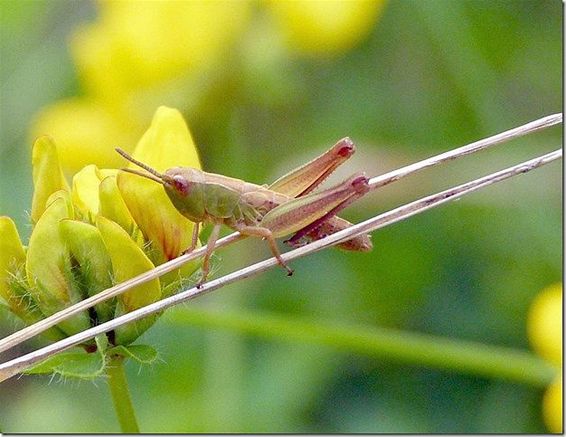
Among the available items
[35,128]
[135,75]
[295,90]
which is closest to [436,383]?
[295,90]

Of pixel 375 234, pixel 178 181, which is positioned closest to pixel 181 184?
pixel 178 181

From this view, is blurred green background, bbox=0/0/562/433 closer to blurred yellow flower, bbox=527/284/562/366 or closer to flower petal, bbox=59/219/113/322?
blurred yellow flower, bbox=527/284/562/366

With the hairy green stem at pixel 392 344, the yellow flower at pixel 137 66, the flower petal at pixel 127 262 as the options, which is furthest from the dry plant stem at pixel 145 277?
the yellow flower at pixel 137 66

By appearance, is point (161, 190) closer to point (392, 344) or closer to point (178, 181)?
point (178, 181)

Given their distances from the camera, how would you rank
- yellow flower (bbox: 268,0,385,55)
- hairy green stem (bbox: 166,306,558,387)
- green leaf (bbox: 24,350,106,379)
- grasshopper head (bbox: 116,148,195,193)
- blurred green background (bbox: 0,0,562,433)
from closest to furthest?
1. green leaf (bbox: 24,350,106,379)
2. grasshopper head (bbox: 116,148,195,193)
3. hairy green stem (bbox: 166,306,558,387)
4. blurred green background (bbox: 0,0,562,433)
5. yellow flower (bbox: 268,0,385,55)

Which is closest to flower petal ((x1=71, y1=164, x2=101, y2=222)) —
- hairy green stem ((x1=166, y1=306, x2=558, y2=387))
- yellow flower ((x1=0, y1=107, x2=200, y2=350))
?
yellow flower ((x1=0, y1=107, x2=200, y2=350))

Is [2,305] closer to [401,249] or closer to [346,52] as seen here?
[401,249]

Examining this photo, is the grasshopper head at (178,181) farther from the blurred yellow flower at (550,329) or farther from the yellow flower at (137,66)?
the yellow flower at (137,66)
